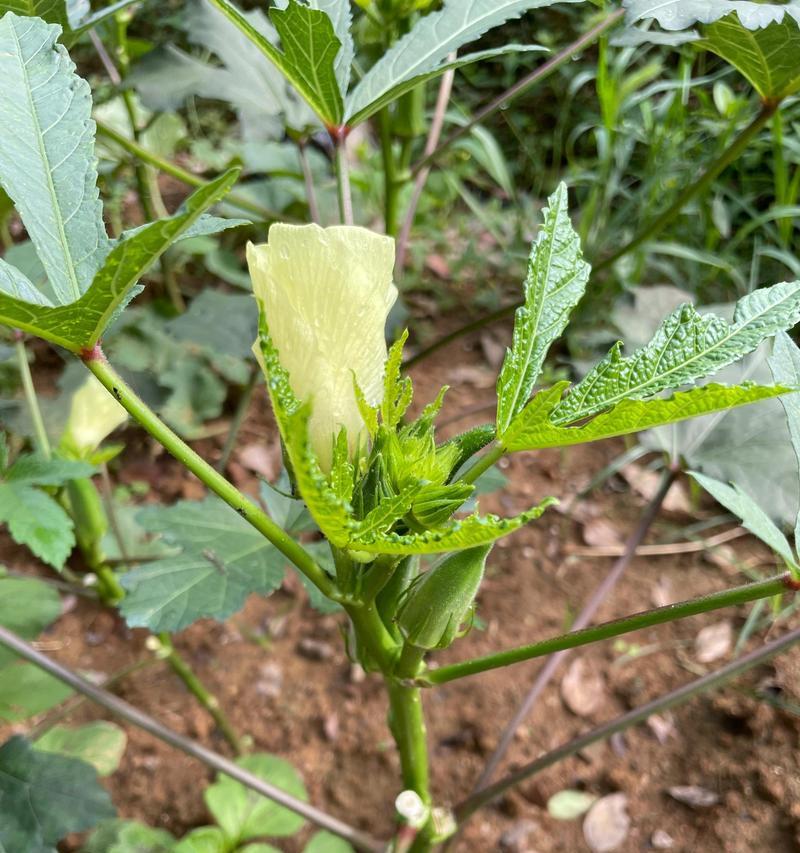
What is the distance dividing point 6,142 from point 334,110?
0.27 metres

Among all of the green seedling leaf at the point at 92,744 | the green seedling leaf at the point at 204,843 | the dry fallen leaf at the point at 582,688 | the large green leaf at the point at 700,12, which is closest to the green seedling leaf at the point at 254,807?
A: the green seedling leaf at the point at 204,843

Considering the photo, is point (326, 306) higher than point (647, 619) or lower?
higher

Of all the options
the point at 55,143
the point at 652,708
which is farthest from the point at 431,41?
the point at 652,708

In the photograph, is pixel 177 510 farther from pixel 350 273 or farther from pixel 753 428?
pixel 753 428

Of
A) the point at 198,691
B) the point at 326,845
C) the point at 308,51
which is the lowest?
the point at 326,845

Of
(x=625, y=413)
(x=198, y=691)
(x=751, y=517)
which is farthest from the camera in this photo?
(x=198, y=691)

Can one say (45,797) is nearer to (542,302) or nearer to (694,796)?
(542,302)

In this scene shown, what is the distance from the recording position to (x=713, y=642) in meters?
1.11

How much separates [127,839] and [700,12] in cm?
95

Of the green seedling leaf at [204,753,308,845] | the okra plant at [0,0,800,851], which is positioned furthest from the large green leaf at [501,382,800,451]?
the green seedling leaf at [204,753,308,845]

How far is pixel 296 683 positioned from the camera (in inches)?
42.8

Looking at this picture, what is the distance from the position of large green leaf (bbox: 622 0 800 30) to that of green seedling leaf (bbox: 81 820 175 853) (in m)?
0.89

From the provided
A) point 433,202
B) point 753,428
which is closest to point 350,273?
point 753,428

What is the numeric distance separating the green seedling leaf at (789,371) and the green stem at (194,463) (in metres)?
0.28
